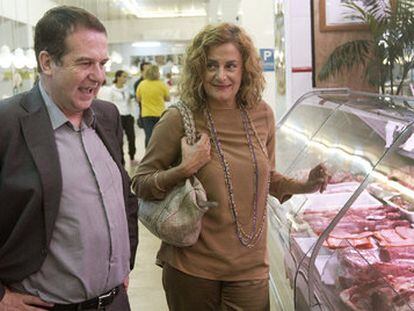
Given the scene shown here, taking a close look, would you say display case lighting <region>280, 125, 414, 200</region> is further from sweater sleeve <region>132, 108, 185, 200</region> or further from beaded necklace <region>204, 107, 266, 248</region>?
sweater sleeve <region>132, 108, 185, 200</region>

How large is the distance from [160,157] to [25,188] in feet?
2.15

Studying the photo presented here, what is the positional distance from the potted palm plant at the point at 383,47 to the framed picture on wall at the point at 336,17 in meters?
0.14

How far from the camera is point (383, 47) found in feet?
14.3

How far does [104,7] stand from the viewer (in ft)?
42.9

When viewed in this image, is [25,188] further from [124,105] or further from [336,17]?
[124,105]

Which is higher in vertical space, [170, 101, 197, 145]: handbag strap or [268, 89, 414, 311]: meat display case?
[170, 101, 197, 145]: handbag strap

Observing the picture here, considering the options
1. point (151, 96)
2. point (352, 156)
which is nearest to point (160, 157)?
point (352, 156)

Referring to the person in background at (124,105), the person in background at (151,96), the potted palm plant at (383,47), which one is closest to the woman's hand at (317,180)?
the potted palm plant at (383,47)

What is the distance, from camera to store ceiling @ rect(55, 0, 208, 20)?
13977 millimetres

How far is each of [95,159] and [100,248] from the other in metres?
0.26

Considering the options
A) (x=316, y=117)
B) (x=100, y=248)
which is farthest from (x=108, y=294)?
(x=316, y=117)

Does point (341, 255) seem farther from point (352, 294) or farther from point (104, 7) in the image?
point (104, 7)

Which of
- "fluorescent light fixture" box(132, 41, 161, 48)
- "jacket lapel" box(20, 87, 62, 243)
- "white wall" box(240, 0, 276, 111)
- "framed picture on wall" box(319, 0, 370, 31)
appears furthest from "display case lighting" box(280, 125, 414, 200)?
Result: "fluorescent light fixture" box(132, 41, 161, 48)

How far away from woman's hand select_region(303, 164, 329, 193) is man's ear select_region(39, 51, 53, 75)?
1139mm
